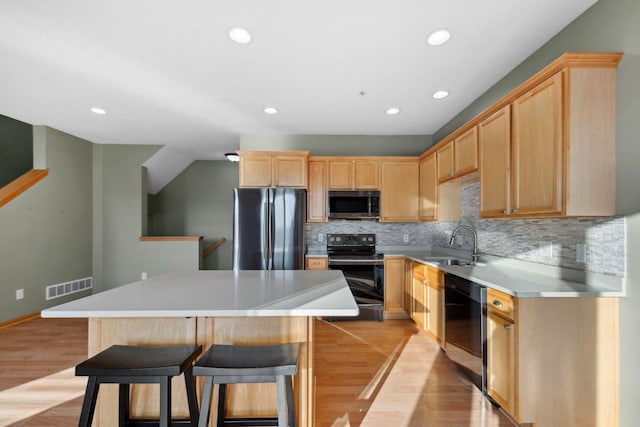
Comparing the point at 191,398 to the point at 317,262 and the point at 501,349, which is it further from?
the point at 317,262

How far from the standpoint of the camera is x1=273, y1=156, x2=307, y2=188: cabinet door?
3.82 metres

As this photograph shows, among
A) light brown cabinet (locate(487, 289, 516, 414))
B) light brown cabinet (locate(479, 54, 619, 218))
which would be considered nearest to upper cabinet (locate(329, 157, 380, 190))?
light brown cabinet (locate(479, 54, 619, 218))

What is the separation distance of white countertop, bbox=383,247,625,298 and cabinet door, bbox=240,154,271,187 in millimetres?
2499

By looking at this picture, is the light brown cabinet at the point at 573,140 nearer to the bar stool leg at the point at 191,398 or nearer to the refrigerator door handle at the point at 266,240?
the bar stool leg at the point at 191,398

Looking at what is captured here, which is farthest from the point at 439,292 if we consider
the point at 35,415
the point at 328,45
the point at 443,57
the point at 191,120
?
the point at 191,120

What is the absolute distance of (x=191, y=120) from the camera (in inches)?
145

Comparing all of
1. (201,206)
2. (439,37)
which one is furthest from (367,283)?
(201,206)

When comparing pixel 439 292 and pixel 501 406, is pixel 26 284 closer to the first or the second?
pixel 439 292

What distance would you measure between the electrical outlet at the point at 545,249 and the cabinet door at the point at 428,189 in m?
1.40

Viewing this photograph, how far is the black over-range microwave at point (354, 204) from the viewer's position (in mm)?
3912

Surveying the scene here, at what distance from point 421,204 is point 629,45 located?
2.53 metres

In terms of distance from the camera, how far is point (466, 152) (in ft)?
8.73

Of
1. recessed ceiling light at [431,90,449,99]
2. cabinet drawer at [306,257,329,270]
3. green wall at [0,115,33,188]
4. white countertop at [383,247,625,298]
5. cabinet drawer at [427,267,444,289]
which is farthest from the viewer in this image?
green wall at [0,115,33,188]

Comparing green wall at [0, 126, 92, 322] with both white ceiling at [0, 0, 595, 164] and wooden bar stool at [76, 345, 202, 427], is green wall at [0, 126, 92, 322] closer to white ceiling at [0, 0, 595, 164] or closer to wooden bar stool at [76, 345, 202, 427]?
white ceiling at [0, 0, 595, 164]
